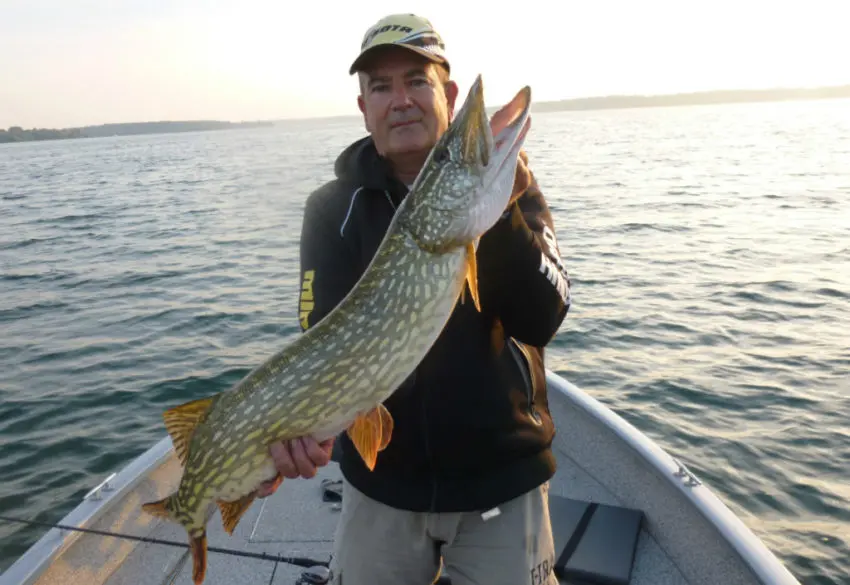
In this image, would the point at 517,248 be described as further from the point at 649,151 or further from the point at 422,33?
the point at 649,151

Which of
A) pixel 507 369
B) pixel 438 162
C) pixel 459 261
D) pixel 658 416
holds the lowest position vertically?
pixel 658 416

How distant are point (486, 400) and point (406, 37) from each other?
1.49m

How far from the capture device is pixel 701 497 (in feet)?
12.2

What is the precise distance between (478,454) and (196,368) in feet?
22.9

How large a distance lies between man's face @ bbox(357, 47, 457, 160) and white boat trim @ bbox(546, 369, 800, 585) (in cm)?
246

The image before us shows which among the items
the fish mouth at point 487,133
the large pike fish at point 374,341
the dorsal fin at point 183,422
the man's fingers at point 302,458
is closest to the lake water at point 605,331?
the dorsal fin at point 183,422

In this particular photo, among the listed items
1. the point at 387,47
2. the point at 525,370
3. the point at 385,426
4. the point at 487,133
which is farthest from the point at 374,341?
the point at 387,47

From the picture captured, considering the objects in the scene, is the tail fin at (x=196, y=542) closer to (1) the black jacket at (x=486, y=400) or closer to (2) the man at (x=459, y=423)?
(2) the man at (x=459, y=423)

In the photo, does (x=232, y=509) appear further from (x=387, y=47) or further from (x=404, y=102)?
(x=387, y=47)

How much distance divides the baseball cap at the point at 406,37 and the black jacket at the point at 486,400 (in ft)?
2.36

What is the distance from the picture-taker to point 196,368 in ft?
28.7

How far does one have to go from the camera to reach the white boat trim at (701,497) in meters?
3.13

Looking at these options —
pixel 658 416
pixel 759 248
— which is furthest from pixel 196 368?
pixel 759 248

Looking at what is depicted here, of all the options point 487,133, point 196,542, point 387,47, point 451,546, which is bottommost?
point 451,546
